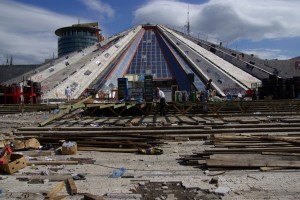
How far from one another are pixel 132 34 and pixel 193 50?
1573 centimetres

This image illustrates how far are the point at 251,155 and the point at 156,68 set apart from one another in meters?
36.6

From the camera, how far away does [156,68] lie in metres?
43.8

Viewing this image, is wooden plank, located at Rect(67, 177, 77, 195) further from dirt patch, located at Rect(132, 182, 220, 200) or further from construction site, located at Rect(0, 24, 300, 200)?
dirt patch, located at Rect(132, 182, 220, 200)

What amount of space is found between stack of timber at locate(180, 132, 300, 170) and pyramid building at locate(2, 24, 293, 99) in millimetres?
20510

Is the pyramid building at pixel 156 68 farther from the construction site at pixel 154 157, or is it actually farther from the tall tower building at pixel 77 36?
the tall tower building at pixel 77 36

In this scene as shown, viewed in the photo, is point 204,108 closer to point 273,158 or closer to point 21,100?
point 273,158

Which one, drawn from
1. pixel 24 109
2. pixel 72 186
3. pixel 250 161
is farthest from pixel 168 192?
pixel 24 109

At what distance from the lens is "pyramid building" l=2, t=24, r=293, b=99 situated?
3534 cm

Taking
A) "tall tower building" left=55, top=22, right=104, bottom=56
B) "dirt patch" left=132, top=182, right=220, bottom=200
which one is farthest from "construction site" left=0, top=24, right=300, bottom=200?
"tall tower building" left=55, top=22, right=104, bottom=56

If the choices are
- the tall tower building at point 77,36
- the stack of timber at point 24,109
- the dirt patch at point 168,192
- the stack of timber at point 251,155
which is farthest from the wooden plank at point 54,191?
the tall tower building at point 77,36

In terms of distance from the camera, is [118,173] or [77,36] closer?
[118,173]

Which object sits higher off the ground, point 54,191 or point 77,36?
point 77,36

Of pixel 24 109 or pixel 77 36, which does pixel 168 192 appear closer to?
pixel 24 109

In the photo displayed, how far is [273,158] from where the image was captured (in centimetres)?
738
